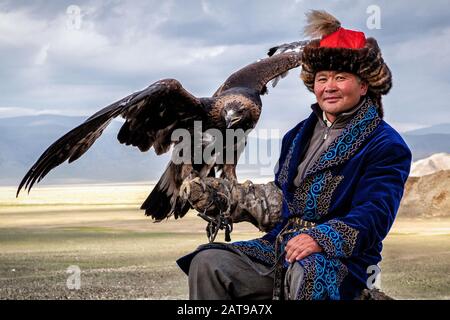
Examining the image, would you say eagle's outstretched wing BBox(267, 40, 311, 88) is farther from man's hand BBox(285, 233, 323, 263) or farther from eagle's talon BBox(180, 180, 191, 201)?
man's hand BBox(285, 233, 323, 263)

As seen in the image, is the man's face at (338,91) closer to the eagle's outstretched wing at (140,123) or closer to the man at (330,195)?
the man at (330,195)

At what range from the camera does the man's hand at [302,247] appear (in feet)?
7.23

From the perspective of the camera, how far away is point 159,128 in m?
4.98

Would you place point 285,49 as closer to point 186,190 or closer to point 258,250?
point 186,190

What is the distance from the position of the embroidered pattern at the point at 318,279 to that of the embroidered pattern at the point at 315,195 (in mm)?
239

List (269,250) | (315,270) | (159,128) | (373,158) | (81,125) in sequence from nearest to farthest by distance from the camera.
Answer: (315,270), (373,158), (269,250), (81,125), (159,128)

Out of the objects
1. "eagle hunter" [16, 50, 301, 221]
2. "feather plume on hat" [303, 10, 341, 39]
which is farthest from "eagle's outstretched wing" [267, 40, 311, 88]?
"feather plume on hat" [303, 10, 341, 39]

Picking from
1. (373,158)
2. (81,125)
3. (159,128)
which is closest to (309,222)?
(373,158)

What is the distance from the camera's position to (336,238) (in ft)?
7.25

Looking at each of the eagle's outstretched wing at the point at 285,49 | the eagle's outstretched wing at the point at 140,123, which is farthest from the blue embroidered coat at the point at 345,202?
the eagle's outstretched wing at the point at 285,49

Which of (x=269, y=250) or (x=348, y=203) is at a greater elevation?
(x=348, y=203)
